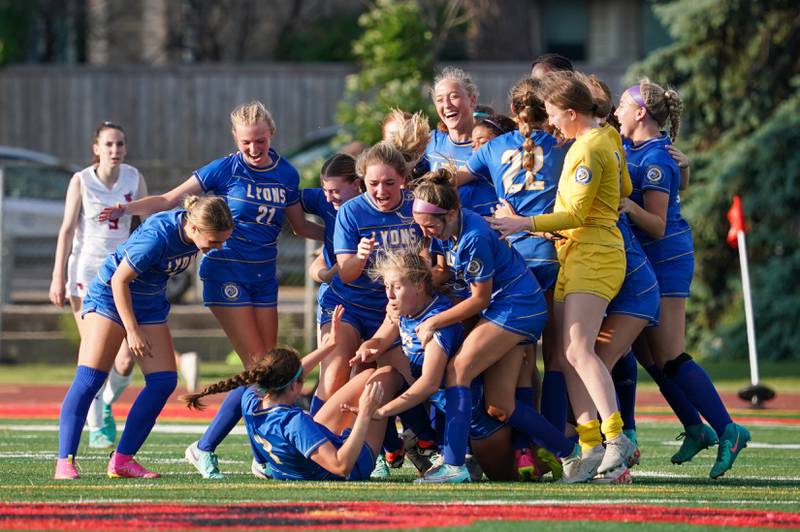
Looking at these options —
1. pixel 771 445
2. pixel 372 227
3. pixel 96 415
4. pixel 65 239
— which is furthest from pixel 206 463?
pixel 771 445

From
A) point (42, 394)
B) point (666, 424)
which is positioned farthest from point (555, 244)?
point (42, 394)

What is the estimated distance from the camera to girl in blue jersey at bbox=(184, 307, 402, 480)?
699 cm

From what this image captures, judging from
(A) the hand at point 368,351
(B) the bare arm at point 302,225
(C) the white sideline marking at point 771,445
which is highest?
(B) the bare arm at point 302,225

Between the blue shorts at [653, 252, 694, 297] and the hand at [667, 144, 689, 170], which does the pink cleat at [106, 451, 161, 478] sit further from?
the hand at [667, 144, 689, 170]

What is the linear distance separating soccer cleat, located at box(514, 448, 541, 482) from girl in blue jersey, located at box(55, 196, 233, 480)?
5.73 ft

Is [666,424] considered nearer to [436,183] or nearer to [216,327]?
[436,183]

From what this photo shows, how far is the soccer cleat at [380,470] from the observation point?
7.67 meters

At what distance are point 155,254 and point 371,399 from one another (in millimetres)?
1245

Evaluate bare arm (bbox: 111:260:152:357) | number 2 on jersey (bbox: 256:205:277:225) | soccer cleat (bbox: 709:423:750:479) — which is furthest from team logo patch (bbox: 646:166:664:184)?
bare arm (bbox: 111:260:152:357)

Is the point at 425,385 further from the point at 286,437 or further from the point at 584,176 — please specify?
the point at 584,176

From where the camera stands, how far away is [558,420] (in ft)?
25.5

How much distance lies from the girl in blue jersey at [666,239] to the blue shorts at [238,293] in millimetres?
2009

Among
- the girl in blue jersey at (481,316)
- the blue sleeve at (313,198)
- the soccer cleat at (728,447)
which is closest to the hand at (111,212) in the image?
the blue sleeve at (313,198)

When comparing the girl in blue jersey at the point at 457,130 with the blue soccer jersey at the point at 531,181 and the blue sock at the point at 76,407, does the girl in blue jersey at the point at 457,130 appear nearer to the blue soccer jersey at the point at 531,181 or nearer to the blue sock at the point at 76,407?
the blue soccer jersey at the point at 531,181
